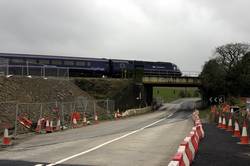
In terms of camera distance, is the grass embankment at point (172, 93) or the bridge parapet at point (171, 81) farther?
the grass embankment at point (172, 93)

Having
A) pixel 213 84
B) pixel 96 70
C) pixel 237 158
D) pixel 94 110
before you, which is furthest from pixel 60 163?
pixel 213 84

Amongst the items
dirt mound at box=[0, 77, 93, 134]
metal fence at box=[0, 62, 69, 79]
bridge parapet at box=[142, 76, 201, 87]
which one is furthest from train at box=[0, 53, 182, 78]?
dirt mound at box=[0, 77, 93, 134]

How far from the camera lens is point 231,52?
97.3m

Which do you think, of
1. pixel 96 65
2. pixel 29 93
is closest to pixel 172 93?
pixel 96 65

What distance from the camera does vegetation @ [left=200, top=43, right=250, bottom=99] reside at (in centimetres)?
8962

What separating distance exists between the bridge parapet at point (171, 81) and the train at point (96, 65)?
5.28ft

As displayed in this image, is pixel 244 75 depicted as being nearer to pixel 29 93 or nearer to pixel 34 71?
pixel 34 71

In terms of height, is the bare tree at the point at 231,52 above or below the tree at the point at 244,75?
above

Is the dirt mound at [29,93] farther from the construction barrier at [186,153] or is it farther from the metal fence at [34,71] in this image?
the construction barrier at [186,153]

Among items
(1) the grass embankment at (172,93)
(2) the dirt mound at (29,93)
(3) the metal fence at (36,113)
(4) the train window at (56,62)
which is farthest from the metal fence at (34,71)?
(1) the grass embankment at (172,93)

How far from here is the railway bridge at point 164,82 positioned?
8962cm

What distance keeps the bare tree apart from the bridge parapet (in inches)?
259

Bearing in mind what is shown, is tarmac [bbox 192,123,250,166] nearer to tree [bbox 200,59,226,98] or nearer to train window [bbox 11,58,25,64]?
train window [bbox 11,58,25,64]

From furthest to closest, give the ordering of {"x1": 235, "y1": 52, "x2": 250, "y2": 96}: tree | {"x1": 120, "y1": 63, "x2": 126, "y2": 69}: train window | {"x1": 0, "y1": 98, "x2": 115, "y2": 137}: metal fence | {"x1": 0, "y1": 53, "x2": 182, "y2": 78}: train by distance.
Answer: {"x1": 235, "y1": 52, "x2": 250, "y2": 96}: tree → {"x1": 120, "y1": 63, "x2": 126, "y2": 69}: train window → {"x1": 0, "y1": 53, "x2": 182, "y2": 78}: train → {"x1": 0, "y1": 98, "x2": 115, "y2": 137}: metal fence
